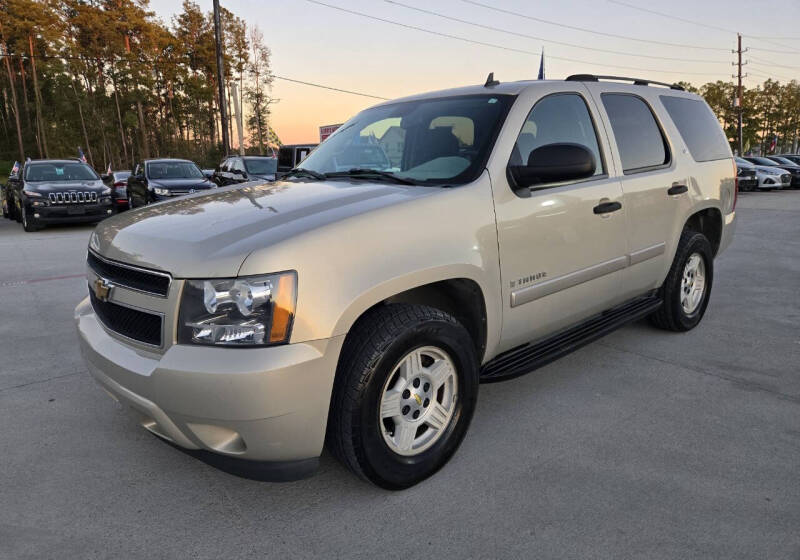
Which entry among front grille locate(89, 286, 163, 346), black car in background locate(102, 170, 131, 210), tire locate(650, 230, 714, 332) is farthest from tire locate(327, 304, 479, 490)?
black car in background locate(102, 170, 131, 210)

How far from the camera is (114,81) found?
1903 inches

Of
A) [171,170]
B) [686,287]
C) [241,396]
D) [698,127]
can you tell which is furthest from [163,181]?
[241,396]

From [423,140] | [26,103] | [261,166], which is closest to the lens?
[423,140]

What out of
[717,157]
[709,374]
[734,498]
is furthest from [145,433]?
[717,157]

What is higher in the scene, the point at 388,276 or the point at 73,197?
the point at 73,197

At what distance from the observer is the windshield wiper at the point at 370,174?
2.98m

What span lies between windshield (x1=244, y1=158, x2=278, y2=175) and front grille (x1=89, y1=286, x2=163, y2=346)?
46.6 feet

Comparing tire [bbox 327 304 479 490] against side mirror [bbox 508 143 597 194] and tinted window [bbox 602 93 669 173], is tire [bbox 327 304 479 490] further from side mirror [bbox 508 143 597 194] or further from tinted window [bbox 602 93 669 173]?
tinted window [bbox 602 93 669 173]

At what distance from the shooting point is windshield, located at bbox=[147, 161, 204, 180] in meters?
15.0

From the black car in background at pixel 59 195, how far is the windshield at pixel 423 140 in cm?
1076

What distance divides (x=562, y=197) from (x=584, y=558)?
1824 millimetres

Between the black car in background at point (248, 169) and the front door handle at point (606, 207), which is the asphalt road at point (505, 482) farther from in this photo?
the black car in background at point (248, 169)

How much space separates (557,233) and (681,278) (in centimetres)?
183

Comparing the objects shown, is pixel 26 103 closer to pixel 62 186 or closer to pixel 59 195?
pixel 62 186
